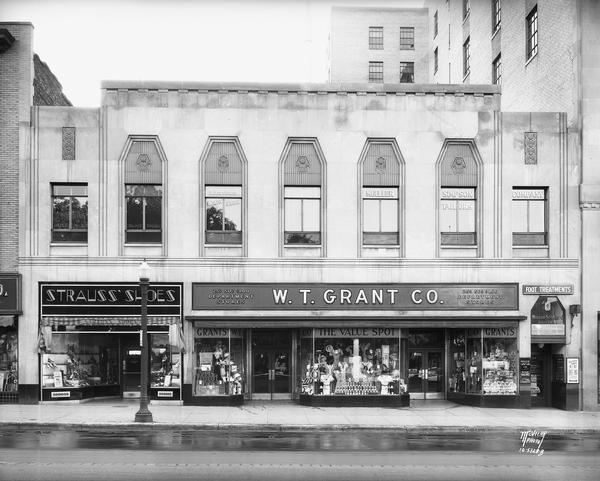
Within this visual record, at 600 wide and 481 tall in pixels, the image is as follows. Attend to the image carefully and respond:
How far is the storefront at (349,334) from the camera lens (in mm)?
27156

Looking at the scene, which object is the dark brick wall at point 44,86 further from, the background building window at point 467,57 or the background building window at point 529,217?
the background building window at point 467,57

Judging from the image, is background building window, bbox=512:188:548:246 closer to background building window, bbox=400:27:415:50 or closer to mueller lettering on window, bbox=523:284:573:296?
mueller lettering on window, bbox=523:284:573:296

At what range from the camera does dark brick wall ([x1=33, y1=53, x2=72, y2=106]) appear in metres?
28.5

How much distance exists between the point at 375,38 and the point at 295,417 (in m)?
53.6

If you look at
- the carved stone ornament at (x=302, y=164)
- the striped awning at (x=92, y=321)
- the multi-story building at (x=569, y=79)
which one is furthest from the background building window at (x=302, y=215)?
the multi-story building at (x=569, y=79)

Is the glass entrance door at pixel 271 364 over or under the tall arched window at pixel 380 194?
under

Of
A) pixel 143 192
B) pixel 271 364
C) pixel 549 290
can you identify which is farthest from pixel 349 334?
pixel 143 192

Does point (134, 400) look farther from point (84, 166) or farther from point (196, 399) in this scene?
point (84, 166)

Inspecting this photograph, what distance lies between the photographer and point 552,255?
91.0 feet

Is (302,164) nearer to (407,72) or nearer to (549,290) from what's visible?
(549,290)

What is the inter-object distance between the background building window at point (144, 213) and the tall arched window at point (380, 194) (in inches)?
307

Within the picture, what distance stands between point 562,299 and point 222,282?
1283 centimetres

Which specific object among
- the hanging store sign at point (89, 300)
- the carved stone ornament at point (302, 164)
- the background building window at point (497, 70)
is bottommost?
the hanging store sign at point (89, 300)

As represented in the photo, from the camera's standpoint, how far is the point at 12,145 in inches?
1071
